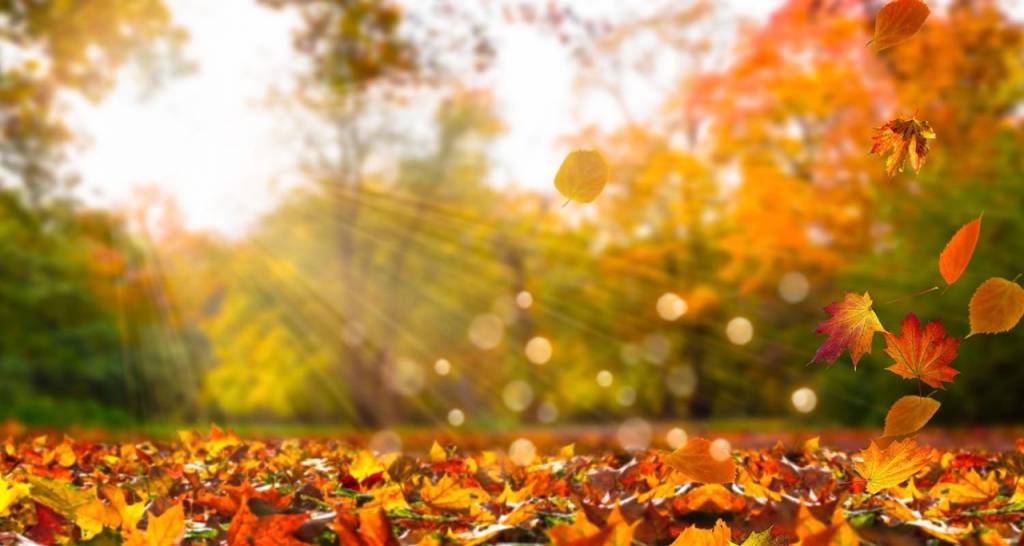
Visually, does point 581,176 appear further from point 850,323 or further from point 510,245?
point 510,245

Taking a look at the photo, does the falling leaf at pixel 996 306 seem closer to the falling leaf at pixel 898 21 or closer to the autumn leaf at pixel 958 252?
the autumn leaf at pixel 958 252

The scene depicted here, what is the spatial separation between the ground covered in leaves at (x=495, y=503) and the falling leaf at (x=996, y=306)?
197mm

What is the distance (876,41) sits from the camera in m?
1.04

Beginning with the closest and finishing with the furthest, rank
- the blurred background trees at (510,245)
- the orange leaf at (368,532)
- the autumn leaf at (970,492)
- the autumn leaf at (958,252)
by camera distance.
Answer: the orange leaf at (368,532) → the autumn leaf at (958,252) → the autumn leaf at (970,492) → the blurred background trees at (510,245)

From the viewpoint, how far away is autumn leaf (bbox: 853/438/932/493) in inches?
43.3

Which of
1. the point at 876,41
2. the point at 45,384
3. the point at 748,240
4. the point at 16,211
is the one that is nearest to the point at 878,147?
the point at 876,41

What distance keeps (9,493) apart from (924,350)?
1.19 metres

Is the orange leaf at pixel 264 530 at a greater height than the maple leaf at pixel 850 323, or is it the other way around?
the maple leaf at pixel 850 323

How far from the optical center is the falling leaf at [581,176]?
1073 mm

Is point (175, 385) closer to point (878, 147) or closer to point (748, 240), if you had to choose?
point (748, 240)

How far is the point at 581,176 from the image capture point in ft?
3.56

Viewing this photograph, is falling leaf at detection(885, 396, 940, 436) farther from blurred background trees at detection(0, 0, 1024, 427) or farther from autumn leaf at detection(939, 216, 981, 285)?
blurred background trees at detection(0, 0, 1024, 427)

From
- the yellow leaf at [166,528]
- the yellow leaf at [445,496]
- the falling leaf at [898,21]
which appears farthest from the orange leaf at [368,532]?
the falling leaf at [898,21]

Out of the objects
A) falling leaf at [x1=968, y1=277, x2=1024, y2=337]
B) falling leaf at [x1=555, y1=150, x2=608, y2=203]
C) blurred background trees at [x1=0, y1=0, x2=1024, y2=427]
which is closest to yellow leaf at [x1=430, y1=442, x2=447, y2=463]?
falling leaf at [x1=555, y1=150, x2=608, y2=203]
